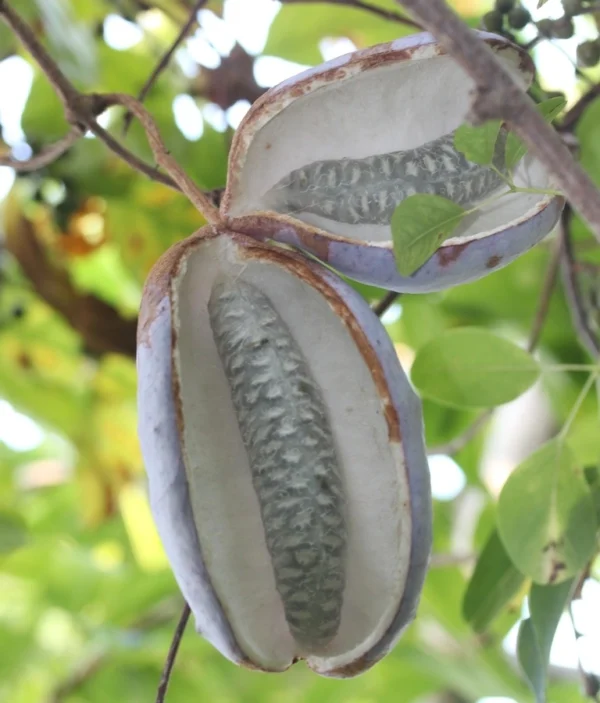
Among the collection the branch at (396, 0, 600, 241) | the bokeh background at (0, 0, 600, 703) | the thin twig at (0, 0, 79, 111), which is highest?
the thin twig at (0, 0, 79, 111)

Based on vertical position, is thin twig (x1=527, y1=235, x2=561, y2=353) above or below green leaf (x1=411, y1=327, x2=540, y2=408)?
below

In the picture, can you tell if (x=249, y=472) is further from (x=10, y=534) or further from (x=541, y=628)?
(x=10, y=534)

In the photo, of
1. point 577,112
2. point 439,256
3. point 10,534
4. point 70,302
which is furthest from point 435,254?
point 70,302

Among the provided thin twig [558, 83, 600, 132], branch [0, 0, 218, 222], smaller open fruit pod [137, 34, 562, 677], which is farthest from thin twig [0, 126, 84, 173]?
thin twig [558, 83, 600, 132]

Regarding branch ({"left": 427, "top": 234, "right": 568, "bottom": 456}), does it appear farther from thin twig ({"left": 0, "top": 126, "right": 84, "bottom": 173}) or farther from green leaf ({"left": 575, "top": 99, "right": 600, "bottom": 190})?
thin twig ({"left": 0, "top": 126, "right": 84, "bottom": 173})

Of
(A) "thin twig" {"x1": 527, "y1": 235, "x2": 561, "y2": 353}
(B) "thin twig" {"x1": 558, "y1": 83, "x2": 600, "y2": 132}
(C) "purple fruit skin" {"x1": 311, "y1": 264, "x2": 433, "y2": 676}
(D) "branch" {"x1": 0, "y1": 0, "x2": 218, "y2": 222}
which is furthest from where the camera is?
(A) "thin twig" {"x1": 527, "y1": 235, "x2": 561, "y2": 353}

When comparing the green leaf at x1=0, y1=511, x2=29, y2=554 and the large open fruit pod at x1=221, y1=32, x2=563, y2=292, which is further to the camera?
the green leaf at x1=0, y1=511, x2=29, y2=554

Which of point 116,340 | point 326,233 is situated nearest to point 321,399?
point 326,233

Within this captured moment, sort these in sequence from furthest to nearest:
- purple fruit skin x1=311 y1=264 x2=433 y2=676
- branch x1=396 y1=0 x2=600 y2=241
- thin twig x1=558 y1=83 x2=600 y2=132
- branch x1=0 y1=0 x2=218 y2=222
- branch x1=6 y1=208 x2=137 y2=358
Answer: branch x1=6 y1=208 x2=137 y2=358 < thin twig x1=558 y1=83 x2=600 y2=132 < branch x1=0 y1=0 x2=218 y2=222 < purple fruit skin x1=311 y1=264 x2=433 y2=676 < branch x1=396 y1=0 x2=600 y2=241
